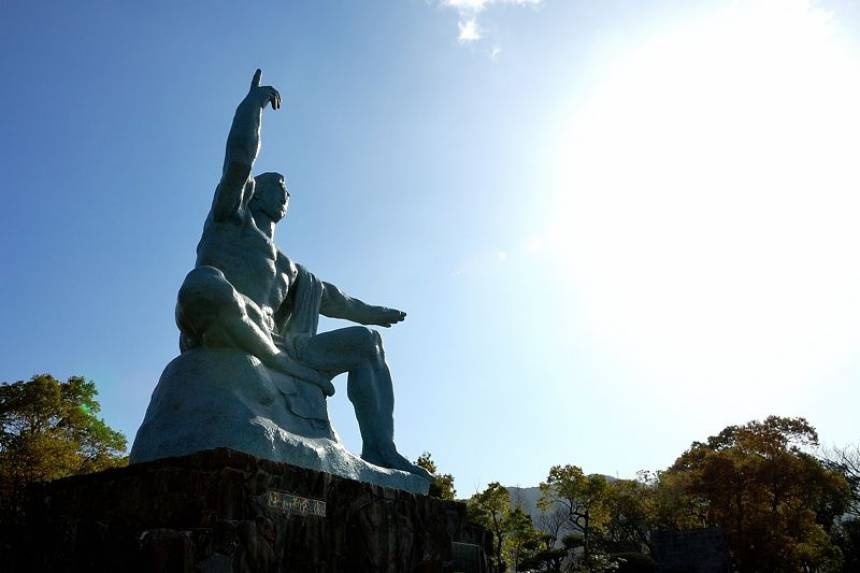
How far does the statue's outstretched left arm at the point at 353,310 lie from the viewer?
6.58 m

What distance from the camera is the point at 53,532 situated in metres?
3.18

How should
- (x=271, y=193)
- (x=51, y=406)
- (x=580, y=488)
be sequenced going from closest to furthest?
(x=271, y=193)
(x=51, y=406)
(x=580, y=488)

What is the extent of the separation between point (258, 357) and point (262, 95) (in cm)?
212

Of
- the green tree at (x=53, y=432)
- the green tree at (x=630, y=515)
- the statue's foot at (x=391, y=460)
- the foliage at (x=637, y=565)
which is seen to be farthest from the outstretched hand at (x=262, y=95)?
the green tree at (x=630, y=515)

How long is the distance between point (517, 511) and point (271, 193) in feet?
55.0

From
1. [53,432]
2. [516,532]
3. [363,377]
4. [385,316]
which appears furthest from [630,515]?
[363,377]

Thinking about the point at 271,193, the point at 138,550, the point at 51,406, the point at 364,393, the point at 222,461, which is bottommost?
the point at 138,550

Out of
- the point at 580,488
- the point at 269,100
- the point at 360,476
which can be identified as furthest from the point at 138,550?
the point at 580,488

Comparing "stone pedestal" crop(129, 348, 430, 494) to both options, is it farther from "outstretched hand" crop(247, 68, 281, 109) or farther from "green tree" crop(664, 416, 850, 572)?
"green tree" crop(664, 416, 850, 572)

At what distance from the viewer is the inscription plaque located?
3.69 metres

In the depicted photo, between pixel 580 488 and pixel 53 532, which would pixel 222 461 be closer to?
pixel 53 532

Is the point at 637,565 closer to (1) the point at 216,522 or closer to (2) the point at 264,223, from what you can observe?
(2) the point at 264,223

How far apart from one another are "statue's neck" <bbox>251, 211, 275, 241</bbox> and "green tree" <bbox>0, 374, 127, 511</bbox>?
14409 mm

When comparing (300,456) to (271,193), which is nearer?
(300,456)
